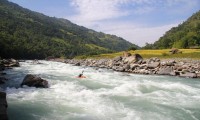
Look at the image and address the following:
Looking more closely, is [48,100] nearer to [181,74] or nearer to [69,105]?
[69,105]

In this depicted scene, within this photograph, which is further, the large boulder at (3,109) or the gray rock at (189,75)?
the gray rock at (189,75)

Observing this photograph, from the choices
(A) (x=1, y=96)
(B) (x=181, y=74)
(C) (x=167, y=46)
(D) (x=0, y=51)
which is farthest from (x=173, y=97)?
(C) (x=167, y=46)

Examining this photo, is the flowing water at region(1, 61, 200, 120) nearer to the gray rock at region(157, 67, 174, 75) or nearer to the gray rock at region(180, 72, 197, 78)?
the gray rock at region(180, 72, 197, 78)

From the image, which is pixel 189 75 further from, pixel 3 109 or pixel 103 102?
pixel 3 109

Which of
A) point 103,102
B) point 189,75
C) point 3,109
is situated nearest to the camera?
point 3,109

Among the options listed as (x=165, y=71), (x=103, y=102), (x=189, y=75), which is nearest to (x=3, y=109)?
(x=103, y=102)

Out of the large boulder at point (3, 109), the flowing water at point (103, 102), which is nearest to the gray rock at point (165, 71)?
the flowing water at point (103, 102)

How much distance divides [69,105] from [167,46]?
105598 millimetres

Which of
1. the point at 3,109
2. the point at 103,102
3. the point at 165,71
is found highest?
the point at 165,71

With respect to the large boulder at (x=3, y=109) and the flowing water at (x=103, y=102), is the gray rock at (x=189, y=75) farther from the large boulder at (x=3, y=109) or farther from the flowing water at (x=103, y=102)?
the large boulder at (x=3, y=109)

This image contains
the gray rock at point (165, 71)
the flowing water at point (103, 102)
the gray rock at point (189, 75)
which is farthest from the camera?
the gray rock at point (165, 71)

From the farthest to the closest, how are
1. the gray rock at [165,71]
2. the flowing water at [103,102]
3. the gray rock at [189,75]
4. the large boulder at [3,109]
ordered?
1. the gray rock at [165,71]
2. the gray rock at [189,75]
3. the flowing water at [103,102]
4. the large boulder at [3,109]

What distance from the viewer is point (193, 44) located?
100250 mm

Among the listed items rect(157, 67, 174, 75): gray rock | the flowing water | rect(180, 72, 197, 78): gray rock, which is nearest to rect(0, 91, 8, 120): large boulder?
the flowing water
